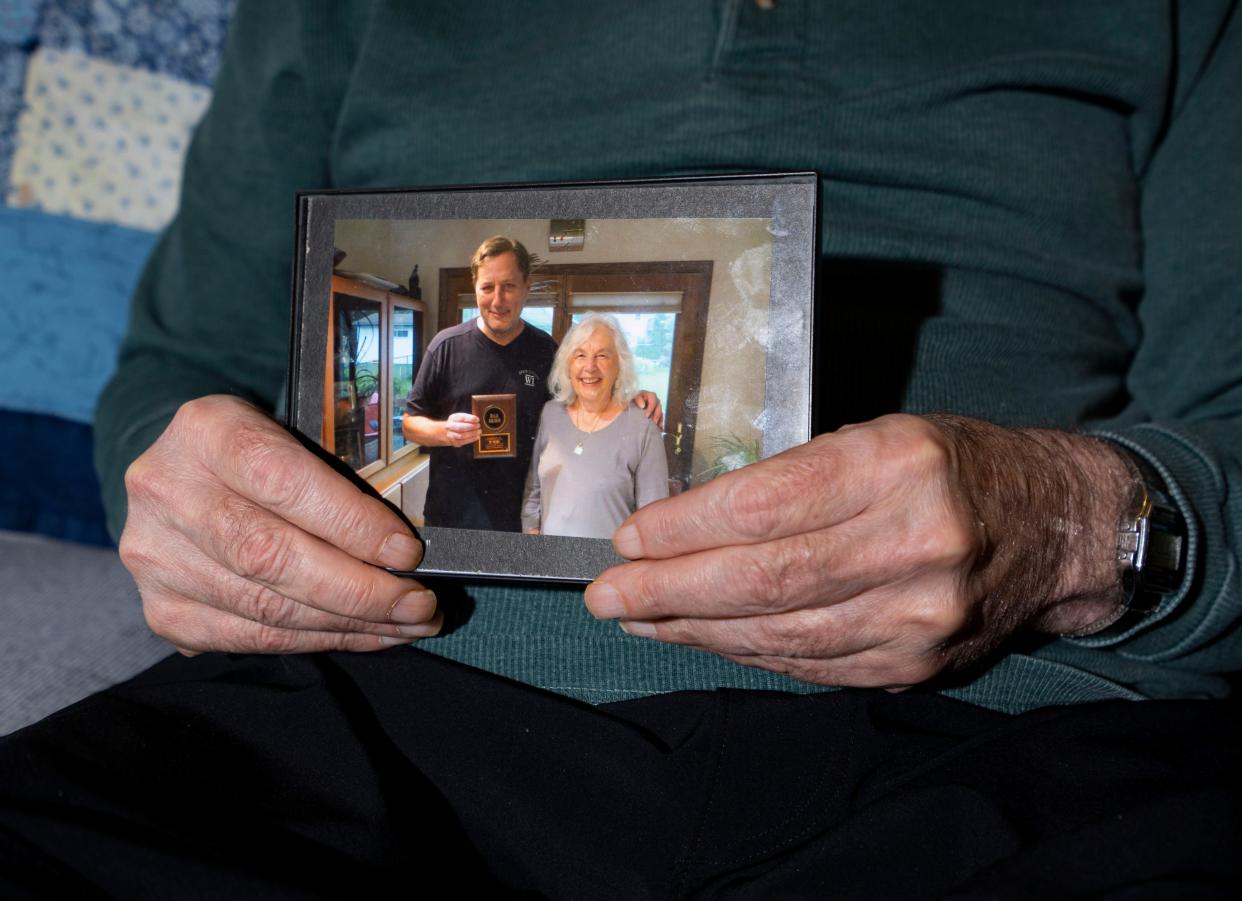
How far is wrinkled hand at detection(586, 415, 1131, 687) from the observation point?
1.45 ft

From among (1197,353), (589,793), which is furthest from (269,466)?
(1197,353)

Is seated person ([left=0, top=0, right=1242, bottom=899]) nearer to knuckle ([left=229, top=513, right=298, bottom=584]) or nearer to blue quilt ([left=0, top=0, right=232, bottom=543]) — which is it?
knuckle ([left=229, top=513, right=298, bottom=584])

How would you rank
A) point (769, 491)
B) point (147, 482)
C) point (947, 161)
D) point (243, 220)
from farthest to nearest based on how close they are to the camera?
point (243, 220) → point (947, 161) → point (147, 482) → point (769, 491)

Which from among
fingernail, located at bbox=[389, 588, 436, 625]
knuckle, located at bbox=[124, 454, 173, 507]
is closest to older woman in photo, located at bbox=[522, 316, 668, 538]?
fingernail, located at bbox=[389, 588, 436, 625]

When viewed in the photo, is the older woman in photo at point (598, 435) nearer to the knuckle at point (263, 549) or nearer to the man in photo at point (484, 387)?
the man in photo at point (484, 387)

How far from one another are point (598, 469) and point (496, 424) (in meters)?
0.07

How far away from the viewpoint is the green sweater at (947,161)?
0.64 m

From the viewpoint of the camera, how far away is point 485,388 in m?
0.52

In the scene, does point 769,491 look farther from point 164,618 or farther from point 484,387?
point 164,618

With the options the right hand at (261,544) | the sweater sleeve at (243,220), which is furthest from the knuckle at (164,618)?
the sweater sleeve at (243,220)

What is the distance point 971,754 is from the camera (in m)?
0.46

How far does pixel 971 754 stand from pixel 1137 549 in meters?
0.19

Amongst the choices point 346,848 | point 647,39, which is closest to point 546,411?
point 346,848

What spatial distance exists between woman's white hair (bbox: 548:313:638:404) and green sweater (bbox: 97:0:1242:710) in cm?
15
